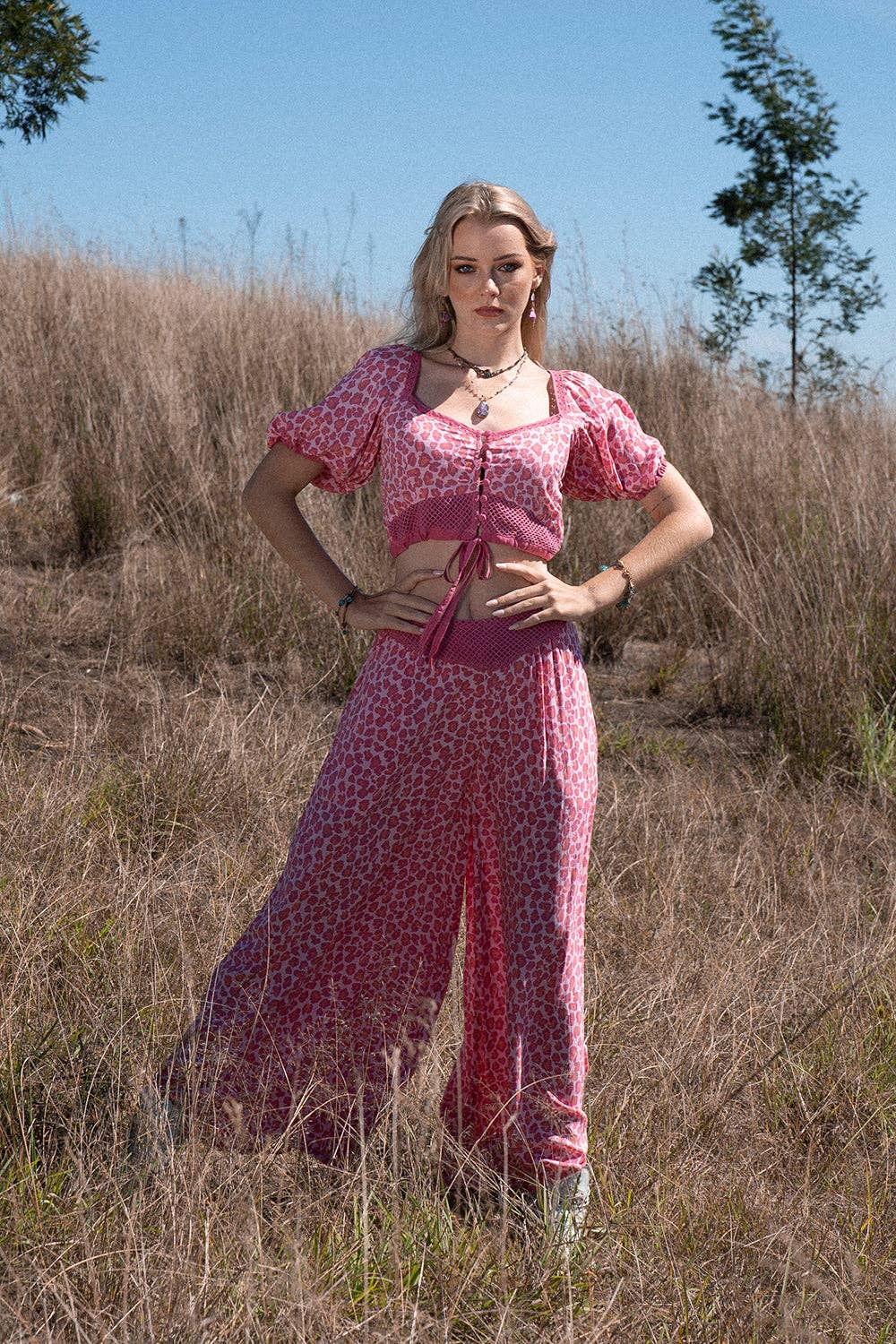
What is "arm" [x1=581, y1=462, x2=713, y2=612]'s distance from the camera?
2.46 metres

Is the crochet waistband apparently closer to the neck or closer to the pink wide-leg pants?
the pink wide-leg pants

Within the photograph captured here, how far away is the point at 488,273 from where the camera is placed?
7.72 feet

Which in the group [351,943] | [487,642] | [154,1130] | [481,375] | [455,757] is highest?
[481,375]

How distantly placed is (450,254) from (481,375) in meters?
0.21

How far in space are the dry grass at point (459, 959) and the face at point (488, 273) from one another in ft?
4.24

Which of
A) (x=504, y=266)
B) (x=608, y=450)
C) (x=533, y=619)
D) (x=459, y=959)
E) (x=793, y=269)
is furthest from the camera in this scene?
(x=793, y=269)

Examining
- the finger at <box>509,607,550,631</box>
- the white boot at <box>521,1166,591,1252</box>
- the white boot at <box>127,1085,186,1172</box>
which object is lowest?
the white boot at <box>521,1166,591,1252</box>

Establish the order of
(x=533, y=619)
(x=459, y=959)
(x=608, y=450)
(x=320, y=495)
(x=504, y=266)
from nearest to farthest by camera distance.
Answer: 1. (x=533, y=619)
2. (x=504, y=266)
3. (x=608, y=450)
4. (x=459, y=959)
5. (x=320, y=495)

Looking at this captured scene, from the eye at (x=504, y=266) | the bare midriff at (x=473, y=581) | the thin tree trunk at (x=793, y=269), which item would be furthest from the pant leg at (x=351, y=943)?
the thin tree trunk at (x=793, y=269)

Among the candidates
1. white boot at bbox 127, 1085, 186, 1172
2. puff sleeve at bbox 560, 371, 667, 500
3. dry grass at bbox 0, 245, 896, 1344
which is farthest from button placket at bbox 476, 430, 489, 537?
white boot at bbox 127, 1085, 186, 1172

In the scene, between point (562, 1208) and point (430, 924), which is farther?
point (430, 924)

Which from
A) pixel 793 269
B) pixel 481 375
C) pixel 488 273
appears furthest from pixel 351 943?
pixel 793 269

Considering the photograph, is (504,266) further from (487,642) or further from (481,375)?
(487,642)

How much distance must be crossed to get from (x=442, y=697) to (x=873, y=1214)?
51.3 inches
